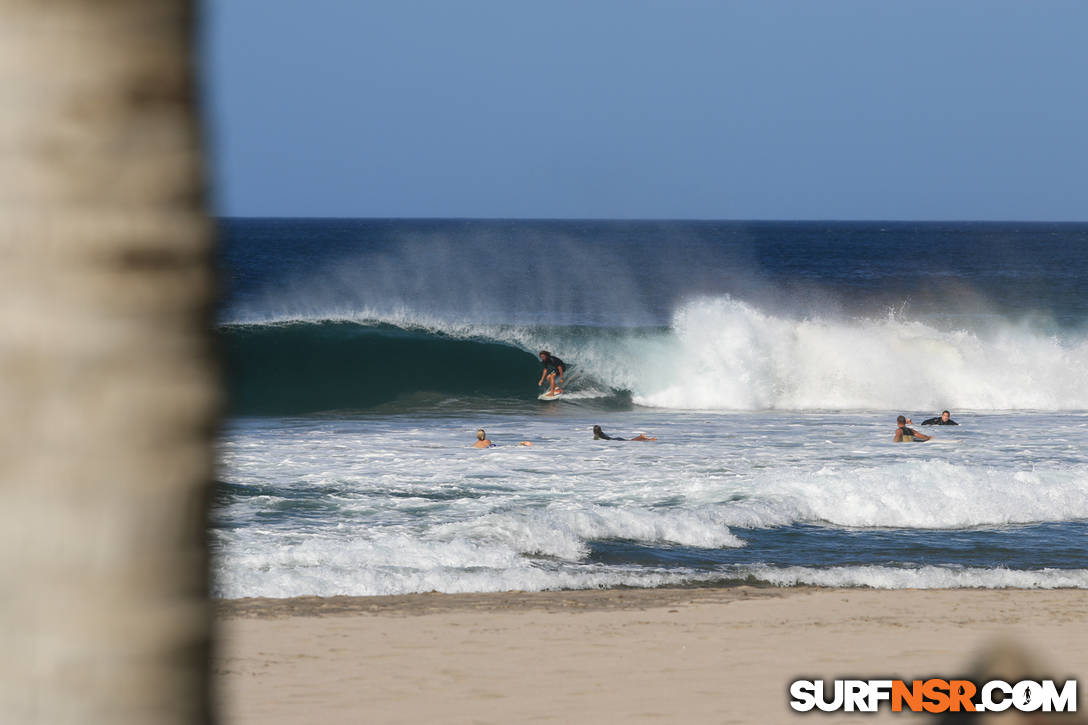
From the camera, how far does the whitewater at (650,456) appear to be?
10.3 meters

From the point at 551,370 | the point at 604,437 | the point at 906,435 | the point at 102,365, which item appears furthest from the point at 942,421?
the point at 102,365

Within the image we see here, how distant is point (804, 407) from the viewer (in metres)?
23.9

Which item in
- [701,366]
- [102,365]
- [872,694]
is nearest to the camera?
[102,365]

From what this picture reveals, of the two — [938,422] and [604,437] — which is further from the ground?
[938,422]

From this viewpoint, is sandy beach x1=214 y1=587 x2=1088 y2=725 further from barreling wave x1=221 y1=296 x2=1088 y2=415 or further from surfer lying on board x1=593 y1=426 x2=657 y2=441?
barreling wave x1=221 y1=296 x2=1088 y2=415

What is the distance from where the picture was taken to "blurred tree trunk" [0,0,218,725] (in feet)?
3.05

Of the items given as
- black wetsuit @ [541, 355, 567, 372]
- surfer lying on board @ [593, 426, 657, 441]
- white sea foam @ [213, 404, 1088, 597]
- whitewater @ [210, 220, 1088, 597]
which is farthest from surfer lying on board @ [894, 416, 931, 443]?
black wetsuit @ [541, 355, 567, 372]

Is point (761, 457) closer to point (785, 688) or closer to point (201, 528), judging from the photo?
point (785, 688)

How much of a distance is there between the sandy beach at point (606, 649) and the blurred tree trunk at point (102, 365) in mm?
4764

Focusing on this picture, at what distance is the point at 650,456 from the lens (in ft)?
52.9

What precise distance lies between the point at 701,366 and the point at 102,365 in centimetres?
2467

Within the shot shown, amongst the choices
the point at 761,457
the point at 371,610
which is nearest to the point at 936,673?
the point at 371,610

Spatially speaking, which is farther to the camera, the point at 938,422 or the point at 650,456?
the point at 938,422

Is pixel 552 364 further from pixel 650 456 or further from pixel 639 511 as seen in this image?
pixel 639 511
